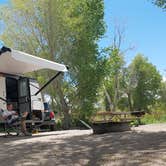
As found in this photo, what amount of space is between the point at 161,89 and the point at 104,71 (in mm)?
42995

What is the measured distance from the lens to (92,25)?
85.4ft

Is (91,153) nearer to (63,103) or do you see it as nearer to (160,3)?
(160,3)

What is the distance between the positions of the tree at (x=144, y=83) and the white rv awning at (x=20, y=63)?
1899 inches

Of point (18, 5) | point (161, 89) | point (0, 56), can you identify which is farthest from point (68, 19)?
point (161, 89)

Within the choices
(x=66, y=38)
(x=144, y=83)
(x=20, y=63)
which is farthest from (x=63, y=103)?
(x=144, y=83)

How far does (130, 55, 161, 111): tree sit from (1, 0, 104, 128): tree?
127 feet

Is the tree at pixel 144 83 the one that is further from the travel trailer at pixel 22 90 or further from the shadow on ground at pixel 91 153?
the shadow on ground at pixel 91 153

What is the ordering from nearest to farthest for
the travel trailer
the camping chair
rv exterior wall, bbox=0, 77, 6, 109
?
the camping chair < rv exterior wall, bbox=0, 77, 6, 109 < the travel trailer

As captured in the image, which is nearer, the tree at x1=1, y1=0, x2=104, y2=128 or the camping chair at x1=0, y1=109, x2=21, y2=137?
the camping chair at x1=0, y1=109, x2=21, y2=137

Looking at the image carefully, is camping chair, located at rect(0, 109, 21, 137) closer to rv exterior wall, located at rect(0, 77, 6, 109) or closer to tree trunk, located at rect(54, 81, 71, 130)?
rv exterior wall, located at rect(0, 77, 6, 109)

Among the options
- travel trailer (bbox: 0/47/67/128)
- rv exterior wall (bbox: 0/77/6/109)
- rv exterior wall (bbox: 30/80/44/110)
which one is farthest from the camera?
rv exterior wall (bbox: 30/80/44/110)

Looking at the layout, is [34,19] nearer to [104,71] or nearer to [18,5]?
[18,5]

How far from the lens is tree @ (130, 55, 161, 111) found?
213ft

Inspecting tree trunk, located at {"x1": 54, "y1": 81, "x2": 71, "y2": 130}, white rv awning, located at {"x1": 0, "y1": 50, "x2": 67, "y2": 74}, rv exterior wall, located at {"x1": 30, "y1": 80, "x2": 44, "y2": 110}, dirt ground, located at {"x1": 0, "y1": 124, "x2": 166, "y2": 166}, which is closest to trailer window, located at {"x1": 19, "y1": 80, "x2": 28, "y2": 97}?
rv exterior wall, located at {"x1": 30, "y1": 80, "x2": 44, "y2": 110}
